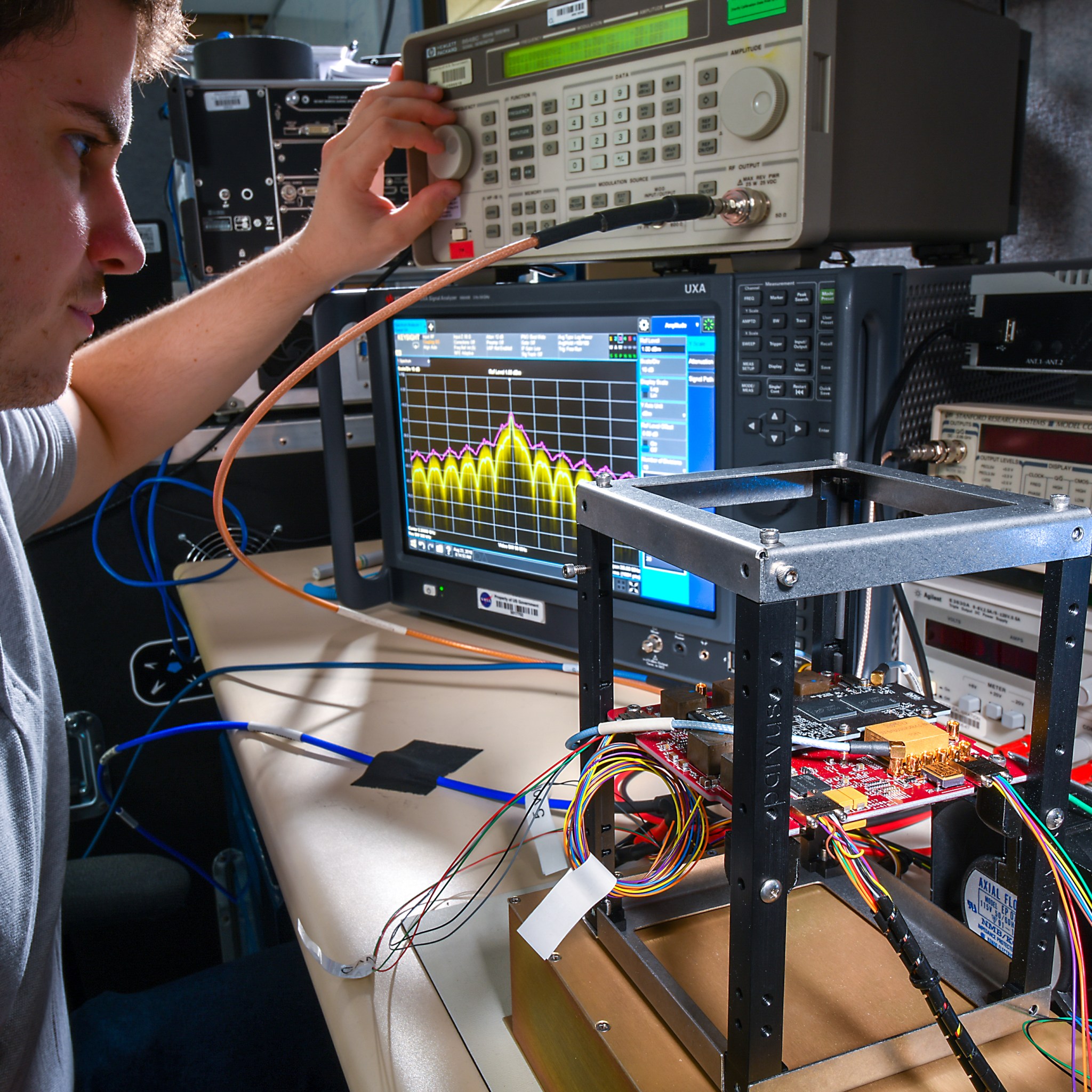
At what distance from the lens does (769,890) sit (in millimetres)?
406

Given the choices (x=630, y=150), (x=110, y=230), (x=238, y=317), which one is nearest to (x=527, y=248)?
(x=630, y=150)

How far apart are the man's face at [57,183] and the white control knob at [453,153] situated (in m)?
0.37

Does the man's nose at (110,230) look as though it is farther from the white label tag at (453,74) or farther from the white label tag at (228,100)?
the white label tag at (228,100)

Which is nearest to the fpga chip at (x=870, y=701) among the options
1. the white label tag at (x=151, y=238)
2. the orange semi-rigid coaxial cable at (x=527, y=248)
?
the orange semi-rigid coaxial cable at (x=527, y=248)

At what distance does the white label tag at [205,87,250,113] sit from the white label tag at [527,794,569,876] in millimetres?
1102

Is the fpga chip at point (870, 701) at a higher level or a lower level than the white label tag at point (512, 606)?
higher

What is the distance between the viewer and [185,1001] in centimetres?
102

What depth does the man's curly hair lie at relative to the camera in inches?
22.6

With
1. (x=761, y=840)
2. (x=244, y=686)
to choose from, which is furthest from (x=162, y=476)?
(x=761, y=840)

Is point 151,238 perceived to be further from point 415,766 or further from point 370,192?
point 415,766

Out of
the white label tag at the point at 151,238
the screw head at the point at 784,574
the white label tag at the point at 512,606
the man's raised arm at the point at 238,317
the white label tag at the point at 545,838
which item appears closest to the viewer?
the screw head at the point at 784,574

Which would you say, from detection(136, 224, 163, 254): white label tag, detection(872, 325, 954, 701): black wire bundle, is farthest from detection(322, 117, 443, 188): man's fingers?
detection(136, 224, 163, 254): white label tag

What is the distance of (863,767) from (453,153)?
0.79m

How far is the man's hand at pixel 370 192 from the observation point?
1010 millimetres
